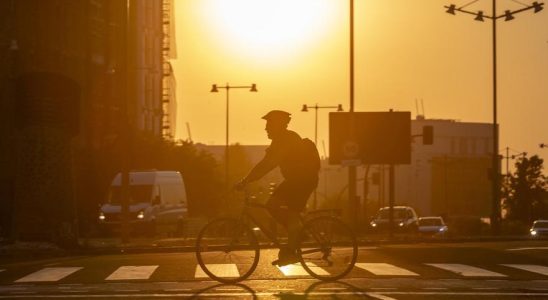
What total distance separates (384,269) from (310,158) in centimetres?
262

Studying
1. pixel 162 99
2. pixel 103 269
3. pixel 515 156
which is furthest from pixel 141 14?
pixel 103 269

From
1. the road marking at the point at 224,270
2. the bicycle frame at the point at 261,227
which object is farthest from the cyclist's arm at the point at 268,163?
the road marking at the point at 224,270

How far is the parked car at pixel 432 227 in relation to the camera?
7162 centimetres

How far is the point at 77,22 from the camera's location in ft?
246

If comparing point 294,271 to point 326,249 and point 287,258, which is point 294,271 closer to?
point 326,249

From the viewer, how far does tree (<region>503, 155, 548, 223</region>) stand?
5738 inches

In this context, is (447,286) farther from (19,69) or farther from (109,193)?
(109,193)

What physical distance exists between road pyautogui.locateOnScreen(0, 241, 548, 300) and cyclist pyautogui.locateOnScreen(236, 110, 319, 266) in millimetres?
560

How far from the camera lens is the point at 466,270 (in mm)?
16953

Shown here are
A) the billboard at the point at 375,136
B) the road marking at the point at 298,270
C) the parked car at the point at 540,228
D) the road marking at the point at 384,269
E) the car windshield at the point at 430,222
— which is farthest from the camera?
the car windshield at the point at 430,222

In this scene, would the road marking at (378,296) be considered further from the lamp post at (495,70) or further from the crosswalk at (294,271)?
the lamp post at (495,70)

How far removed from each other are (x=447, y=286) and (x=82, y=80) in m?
73.3

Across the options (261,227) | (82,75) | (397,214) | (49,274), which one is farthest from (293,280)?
(82,75)

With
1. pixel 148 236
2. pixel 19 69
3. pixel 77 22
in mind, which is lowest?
pixel 148 236
